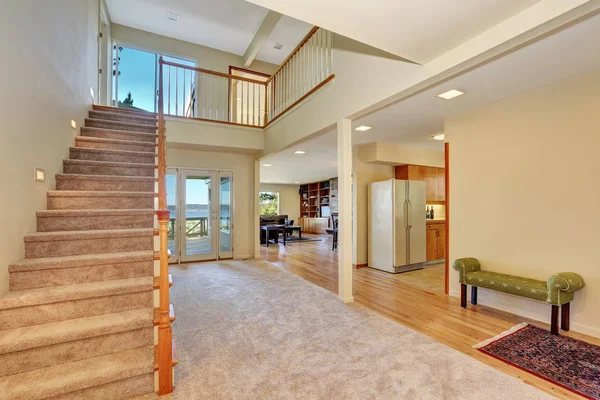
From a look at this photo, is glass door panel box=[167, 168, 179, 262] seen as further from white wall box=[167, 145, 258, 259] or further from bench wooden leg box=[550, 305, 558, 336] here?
bench wooden leg box=[550, 305, 558, 336]

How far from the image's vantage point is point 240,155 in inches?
264

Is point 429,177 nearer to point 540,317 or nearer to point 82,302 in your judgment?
point 540,317

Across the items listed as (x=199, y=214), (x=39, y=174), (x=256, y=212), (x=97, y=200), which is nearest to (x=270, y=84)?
(x=256, y=212)

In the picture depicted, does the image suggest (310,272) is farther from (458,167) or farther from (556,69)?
(556,69)

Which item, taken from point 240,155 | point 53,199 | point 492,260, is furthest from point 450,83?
point 240,155

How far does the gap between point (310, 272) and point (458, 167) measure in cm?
308

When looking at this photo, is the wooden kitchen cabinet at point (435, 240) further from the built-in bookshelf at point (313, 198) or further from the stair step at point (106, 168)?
the built-in bookshelf at point (313, 198)

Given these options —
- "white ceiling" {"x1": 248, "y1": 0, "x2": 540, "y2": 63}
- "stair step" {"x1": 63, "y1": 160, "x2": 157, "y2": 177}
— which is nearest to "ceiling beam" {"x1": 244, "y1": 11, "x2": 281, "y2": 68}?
"stair step" {"x1": 63, "y1": 160, "x2": 157, "y2": 177}

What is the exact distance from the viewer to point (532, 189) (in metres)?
3.08

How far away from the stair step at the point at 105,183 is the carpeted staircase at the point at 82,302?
0.01 meters

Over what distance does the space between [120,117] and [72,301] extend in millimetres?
3598

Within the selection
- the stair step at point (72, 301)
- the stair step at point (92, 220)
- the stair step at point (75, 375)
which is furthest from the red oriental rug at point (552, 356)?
the stair step at point (92, 220)

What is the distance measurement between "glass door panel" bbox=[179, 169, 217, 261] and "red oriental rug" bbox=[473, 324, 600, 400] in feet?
17.5

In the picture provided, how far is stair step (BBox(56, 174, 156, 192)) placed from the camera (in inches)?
118
